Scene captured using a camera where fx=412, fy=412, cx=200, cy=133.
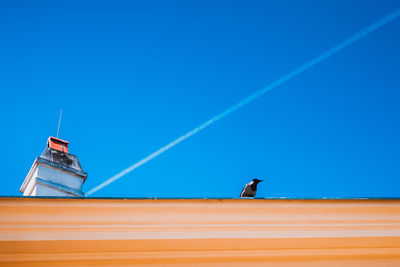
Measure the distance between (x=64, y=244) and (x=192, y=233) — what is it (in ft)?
3.61

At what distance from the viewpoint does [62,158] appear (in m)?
6.96

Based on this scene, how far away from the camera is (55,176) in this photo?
647 cm

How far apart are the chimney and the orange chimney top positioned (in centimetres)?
15

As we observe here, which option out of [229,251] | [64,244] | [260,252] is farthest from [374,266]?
[64,244]

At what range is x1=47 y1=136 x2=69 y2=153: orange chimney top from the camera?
7304mm

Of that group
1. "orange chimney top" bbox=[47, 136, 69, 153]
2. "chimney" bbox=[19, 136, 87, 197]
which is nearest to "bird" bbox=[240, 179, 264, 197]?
"chimney" bbox=[19, 136, 87, 197]

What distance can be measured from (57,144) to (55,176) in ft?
3.75

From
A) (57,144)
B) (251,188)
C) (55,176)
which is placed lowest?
(251,188)

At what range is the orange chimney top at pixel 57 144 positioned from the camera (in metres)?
7.30

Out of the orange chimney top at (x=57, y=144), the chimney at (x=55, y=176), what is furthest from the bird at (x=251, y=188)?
the orange chimney top at (x=57, y=144)

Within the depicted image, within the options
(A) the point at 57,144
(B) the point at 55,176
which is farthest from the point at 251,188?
(A) the point at 57,144

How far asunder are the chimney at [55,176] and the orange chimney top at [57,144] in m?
0.15

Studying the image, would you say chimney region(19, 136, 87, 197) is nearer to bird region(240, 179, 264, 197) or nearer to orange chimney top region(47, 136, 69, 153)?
orange chimney top region(47, 136, 69, 153)

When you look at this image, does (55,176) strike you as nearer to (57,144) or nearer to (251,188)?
(57,144)
